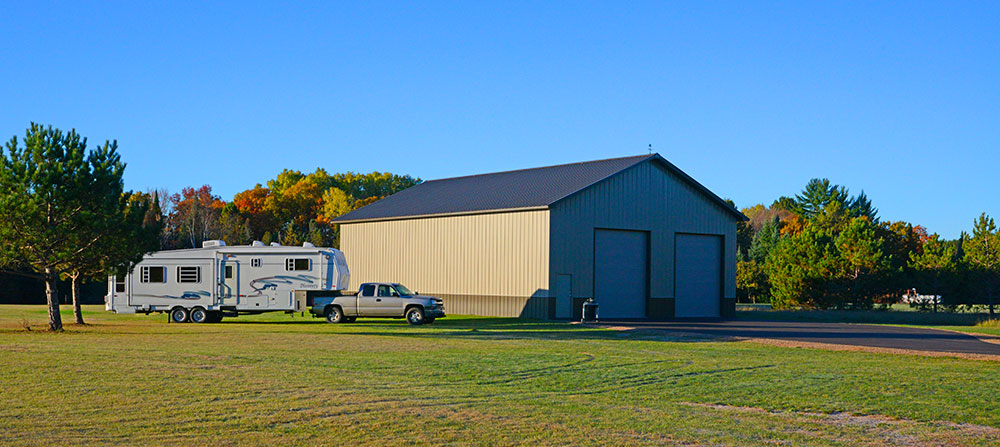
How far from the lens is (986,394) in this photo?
45.7 feet

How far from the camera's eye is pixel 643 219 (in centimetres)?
4144

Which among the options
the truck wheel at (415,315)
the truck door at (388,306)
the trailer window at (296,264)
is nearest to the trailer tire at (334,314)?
the truck door at (388,306)

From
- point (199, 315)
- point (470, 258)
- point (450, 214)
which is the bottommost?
point (199, 315)

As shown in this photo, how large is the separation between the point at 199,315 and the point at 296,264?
12.7 feet

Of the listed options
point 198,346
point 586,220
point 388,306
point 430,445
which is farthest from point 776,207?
point 430,445

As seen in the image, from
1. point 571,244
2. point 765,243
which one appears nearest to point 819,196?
point 765,243

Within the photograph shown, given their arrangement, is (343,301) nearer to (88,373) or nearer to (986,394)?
(88,373)

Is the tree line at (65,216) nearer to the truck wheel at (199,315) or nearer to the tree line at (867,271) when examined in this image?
the truck wheel at (199,315)

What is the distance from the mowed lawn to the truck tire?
988cm

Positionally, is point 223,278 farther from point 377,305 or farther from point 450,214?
point 450,214

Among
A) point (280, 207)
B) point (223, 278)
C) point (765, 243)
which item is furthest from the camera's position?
point (280, 207)

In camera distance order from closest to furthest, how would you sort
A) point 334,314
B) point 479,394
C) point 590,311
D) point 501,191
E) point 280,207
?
point 479,394
point 334,314
point 590,311
point 501,191
point 280,207

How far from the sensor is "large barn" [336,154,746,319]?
38.7m

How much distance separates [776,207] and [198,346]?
126 metres
